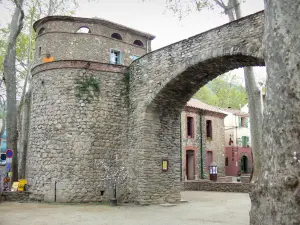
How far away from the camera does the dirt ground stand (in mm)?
7645

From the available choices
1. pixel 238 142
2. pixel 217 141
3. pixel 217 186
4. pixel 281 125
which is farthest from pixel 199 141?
pixel 281 125

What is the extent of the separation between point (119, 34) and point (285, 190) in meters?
15.2

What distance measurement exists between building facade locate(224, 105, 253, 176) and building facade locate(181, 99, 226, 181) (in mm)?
3116

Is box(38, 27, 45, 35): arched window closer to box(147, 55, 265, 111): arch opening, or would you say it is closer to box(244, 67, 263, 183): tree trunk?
box(147, 55, 265, 111): arch opening

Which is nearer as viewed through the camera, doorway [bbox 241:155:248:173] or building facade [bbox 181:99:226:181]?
building facade [bbox 181:99:226:181]

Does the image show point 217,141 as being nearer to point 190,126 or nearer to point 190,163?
point 190,126

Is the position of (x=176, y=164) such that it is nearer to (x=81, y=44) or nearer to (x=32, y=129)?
(x=32, y=129)

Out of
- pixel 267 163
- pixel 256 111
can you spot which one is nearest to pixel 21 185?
pixel 256 111

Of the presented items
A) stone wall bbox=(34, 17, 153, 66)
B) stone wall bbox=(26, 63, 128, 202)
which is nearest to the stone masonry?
stone wall bbox=(26, 63, 128, 202)

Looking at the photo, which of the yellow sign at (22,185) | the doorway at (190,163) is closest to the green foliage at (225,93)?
the doorway at (190,163)

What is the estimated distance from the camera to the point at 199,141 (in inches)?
868

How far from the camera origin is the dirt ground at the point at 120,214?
25.1ft

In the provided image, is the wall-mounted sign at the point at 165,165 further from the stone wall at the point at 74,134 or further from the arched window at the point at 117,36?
the arched window at the point at 117,36

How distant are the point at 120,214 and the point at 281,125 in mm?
6554
